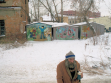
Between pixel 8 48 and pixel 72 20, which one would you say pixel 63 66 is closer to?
pixel 8 48

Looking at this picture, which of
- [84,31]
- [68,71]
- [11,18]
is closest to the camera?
[68,71]

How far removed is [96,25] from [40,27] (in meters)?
10.6

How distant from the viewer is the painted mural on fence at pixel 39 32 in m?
15.4

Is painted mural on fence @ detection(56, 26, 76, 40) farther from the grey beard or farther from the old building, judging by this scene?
the grey beard

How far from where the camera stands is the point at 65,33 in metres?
16.5

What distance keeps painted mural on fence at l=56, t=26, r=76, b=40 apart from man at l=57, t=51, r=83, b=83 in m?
14.1

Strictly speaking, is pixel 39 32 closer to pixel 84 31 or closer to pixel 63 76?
pixel 84 31

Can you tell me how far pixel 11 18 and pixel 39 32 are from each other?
13.2ft

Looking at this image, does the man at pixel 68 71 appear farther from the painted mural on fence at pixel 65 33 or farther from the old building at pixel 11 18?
the painted mural on fence at pixel 65 33

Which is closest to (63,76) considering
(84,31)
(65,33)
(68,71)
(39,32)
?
(68,71)

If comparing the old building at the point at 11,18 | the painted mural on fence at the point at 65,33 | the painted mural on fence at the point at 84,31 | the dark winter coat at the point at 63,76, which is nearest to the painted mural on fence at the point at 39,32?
the painted mural on fence at the point at 65,33

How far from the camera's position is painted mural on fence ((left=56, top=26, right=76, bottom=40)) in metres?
16.4

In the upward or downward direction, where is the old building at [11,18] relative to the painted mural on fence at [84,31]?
upward

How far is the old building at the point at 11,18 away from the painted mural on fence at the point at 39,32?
190cm
